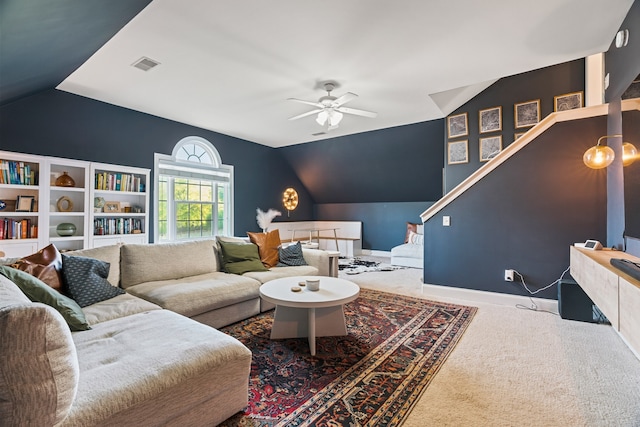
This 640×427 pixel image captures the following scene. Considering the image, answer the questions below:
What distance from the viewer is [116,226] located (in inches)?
165

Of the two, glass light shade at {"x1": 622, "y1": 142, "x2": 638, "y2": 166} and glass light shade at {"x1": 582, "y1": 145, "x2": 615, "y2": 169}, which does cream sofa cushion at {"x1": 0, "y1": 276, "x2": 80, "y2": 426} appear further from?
glass light shade at {"x1": 582, "y1": 145, "x2": 615, "y2": 169}

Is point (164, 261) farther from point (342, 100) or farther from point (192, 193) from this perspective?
point (192, 193)

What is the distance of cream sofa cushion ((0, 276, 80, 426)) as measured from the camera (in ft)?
2.85

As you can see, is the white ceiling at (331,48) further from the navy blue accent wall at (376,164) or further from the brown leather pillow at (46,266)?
the brown leather pillow at (46,266)

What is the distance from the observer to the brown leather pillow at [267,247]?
3.68 m

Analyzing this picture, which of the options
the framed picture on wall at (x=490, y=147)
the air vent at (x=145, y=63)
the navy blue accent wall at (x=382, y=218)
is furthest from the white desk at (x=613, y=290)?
the navy blue accent wall at (x=382, y=218)

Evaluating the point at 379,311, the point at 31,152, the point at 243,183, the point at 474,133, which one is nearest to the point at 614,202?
the point at 474,133

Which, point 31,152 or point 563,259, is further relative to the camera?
point 31,152

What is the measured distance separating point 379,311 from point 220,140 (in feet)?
14.5

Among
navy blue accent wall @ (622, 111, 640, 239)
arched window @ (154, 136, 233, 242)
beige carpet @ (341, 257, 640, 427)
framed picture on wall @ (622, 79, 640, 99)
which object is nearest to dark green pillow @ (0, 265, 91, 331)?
beige carpet @ (341, 257, 640, 427)

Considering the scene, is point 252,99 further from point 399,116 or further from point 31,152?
point 31,152

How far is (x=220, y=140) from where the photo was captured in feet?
18.9

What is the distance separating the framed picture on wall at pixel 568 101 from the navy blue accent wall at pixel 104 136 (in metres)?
5.32

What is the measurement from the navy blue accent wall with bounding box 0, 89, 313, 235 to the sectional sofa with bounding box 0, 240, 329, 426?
219 cm
